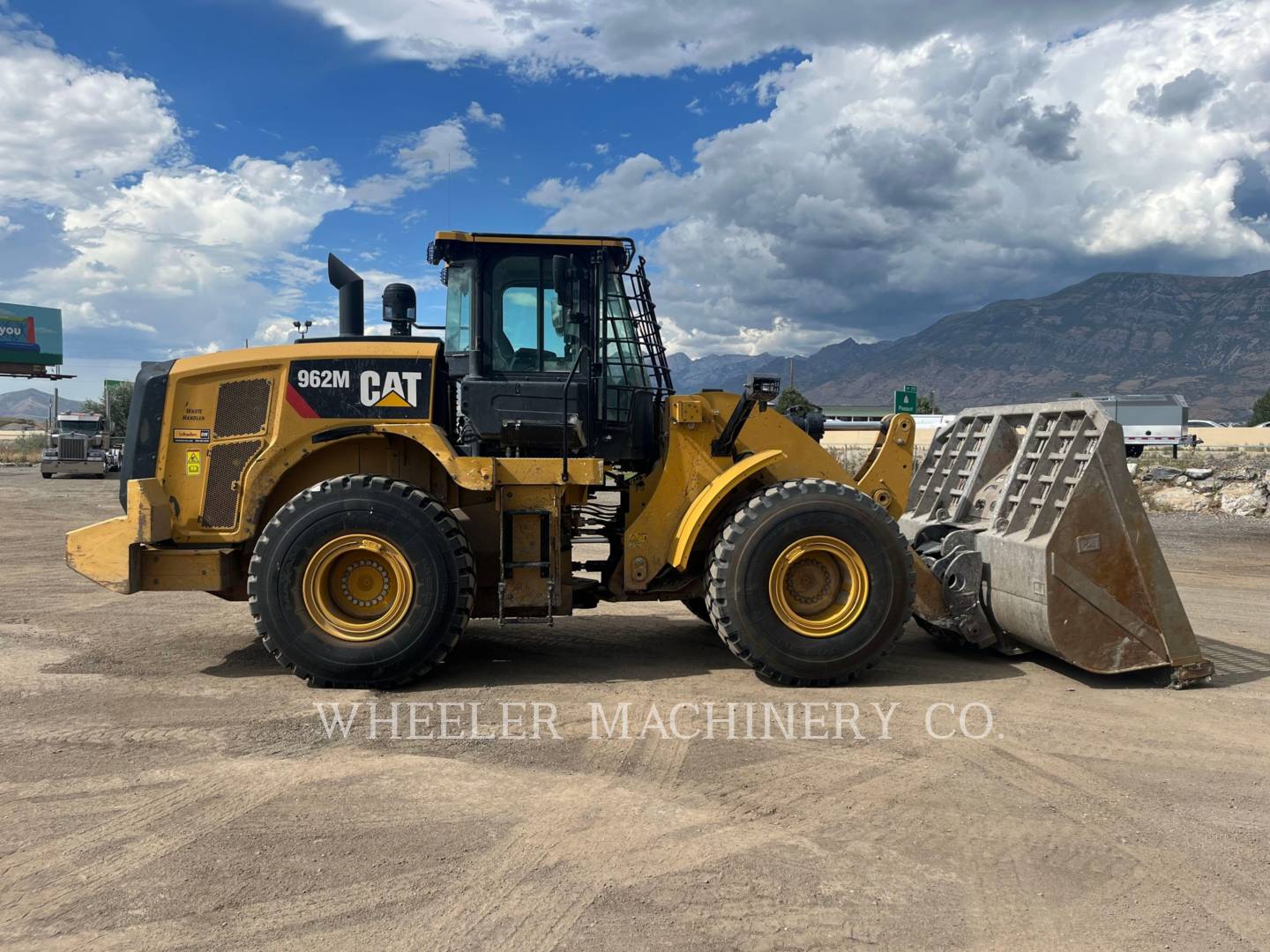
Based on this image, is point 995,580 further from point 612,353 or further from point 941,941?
point 941,941

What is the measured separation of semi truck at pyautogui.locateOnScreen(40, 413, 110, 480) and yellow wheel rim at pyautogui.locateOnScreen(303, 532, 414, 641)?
103ft

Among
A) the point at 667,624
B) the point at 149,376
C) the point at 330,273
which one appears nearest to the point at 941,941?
the point at 667,624

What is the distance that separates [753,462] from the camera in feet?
19.4

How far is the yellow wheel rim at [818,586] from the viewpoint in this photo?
5.69 meters

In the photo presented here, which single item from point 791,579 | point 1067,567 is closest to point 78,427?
point 791,579

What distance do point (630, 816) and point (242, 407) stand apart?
3833 millimetres

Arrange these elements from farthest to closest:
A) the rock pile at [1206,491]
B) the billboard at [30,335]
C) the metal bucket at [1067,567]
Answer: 1. the billboard at [30,335]
2. the rock pile at [1206,491]
3. the metal bucket at [1067,567]

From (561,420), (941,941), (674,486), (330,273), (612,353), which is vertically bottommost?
(941,941)

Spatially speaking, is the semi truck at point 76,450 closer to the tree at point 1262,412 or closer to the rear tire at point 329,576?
the rear tire at point 329,576

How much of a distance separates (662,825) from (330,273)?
5.15 meters

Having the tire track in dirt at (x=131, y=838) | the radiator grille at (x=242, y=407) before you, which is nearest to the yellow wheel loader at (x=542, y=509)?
the radiator grille at (x=242, y=407)

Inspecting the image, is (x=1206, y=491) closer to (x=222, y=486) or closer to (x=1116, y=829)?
(x=1116, y=829)

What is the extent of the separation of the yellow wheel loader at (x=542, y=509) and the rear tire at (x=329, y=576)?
0.01 metres

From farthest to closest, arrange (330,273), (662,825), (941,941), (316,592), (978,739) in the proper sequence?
(330,273), (316,592), (978,739), (662,825), (941,941)
